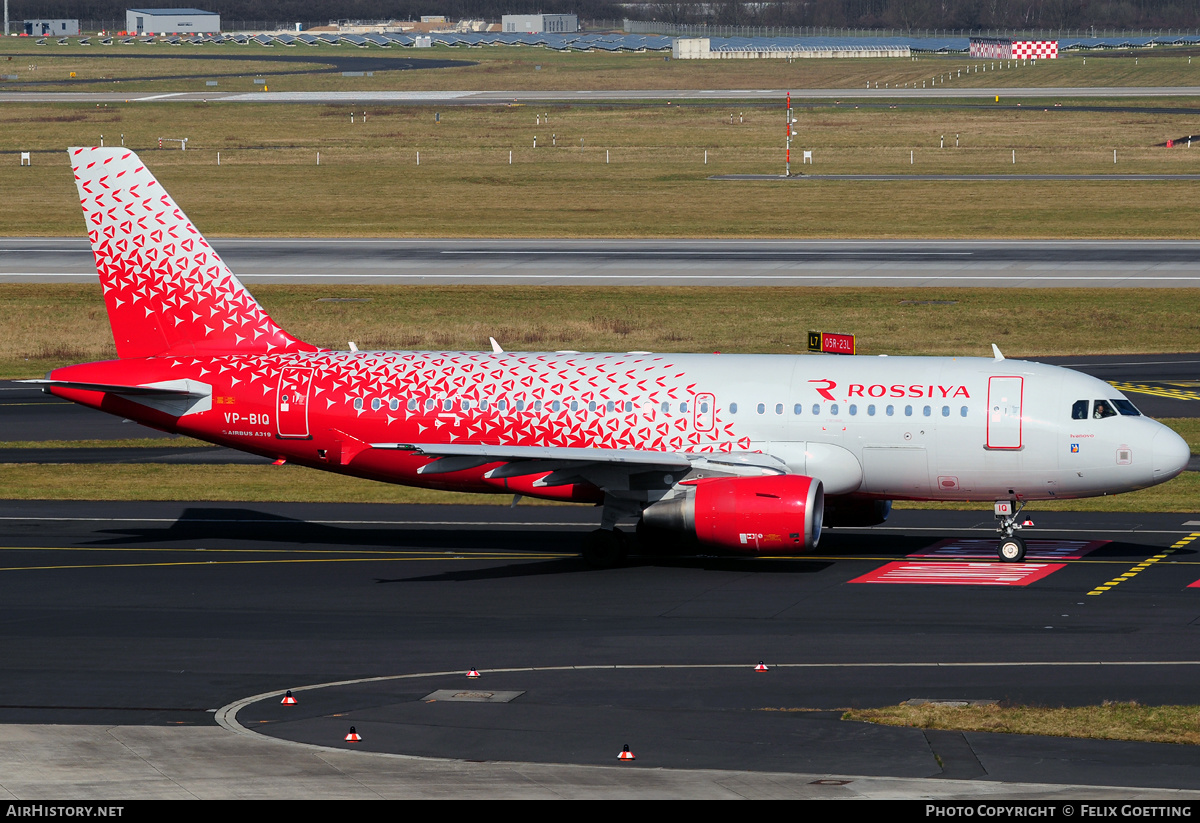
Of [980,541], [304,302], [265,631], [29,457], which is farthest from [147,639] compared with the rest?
[304,302]

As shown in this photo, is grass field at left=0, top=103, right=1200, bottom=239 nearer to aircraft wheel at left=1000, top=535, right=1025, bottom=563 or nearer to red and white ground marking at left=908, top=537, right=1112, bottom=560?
red and white ground marking at left=908, top=537, right=1112, bottom=560

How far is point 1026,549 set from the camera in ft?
125

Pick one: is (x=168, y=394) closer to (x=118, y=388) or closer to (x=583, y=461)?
(x=118, y=388)

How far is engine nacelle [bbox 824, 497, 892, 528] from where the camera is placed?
3791cm

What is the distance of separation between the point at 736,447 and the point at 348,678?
12685 mm

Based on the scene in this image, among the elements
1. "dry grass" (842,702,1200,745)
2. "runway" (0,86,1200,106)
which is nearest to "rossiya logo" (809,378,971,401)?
"dry grass" (842,702,1200,745)

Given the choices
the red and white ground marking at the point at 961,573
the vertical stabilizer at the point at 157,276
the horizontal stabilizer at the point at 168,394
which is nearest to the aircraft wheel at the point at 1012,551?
the red and white ground marking at the point at 961,573

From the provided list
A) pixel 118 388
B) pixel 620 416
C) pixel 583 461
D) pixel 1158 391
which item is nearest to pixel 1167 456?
pixel 620 416

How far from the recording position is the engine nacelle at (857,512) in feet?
124

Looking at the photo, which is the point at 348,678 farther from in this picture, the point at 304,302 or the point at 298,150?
the point at 298,150

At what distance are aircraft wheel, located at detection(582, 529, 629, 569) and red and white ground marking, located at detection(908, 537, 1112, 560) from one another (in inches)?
281

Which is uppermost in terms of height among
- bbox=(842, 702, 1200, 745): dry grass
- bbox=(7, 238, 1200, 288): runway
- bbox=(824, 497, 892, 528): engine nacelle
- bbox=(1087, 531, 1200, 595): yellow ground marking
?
bbox=(7, 238, 1200, 288): runway

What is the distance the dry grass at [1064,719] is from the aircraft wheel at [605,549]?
41.9ft

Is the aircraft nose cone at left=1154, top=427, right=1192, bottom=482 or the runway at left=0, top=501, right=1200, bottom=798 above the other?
the aircraft nose cone at left=1154, top=427, right=1192, bottom=482
